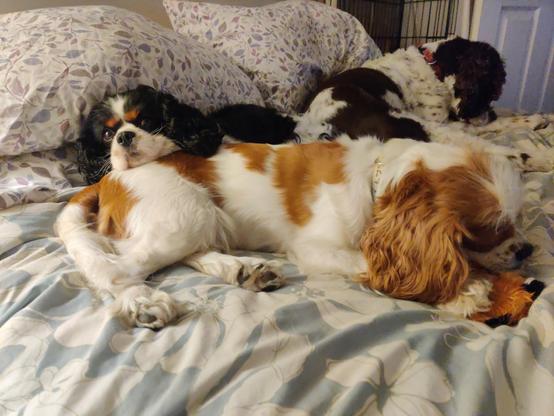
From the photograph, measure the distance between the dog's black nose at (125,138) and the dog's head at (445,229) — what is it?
998 millimetres

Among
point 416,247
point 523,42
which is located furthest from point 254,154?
point 523,42

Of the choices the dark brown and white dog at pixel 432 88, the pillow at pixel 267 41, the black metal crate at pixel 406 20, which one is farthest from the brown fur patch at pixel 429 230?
the black metal crate at pixel 406 20

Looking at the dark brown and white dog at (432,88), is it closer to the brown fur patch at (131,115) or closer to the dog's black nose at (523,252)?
the brown fur patch at (131,115)

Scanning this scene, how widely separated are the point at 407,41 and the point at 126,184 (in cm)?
516

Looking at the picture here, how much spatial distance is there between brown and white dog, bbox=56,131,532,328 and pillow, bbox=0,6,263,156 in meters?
Result: 0.29

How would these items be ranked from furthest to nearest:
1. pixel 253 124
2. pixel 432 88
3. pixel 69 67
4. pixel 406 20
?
pixel 406 20 → pixel 432 88 → pixel 253 124 → pixel 69 67

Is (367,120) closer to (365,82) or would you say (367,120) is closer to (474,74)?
(365,82)

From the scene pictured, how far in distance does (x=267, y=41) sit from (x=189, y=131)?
1.40 meters

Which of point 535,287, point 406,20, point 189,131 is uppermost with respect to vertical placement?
point 406,20

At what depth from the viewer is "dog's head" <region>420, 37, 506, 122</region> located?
337 cm

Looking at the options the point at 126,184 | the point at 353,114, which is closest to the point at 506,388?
the point at 126,184

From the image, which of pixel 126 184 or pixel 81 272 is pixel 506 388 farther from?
pixel 126 184

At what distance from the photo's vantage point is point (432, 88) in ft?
11.6

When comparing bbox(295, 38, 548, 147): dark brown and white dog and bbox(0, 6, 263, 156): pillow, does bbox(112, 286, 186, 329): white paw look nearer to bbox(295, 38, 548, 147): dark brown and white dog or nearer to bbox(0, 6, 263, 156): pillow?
bbox(0, 6, 263, 156): pillow
